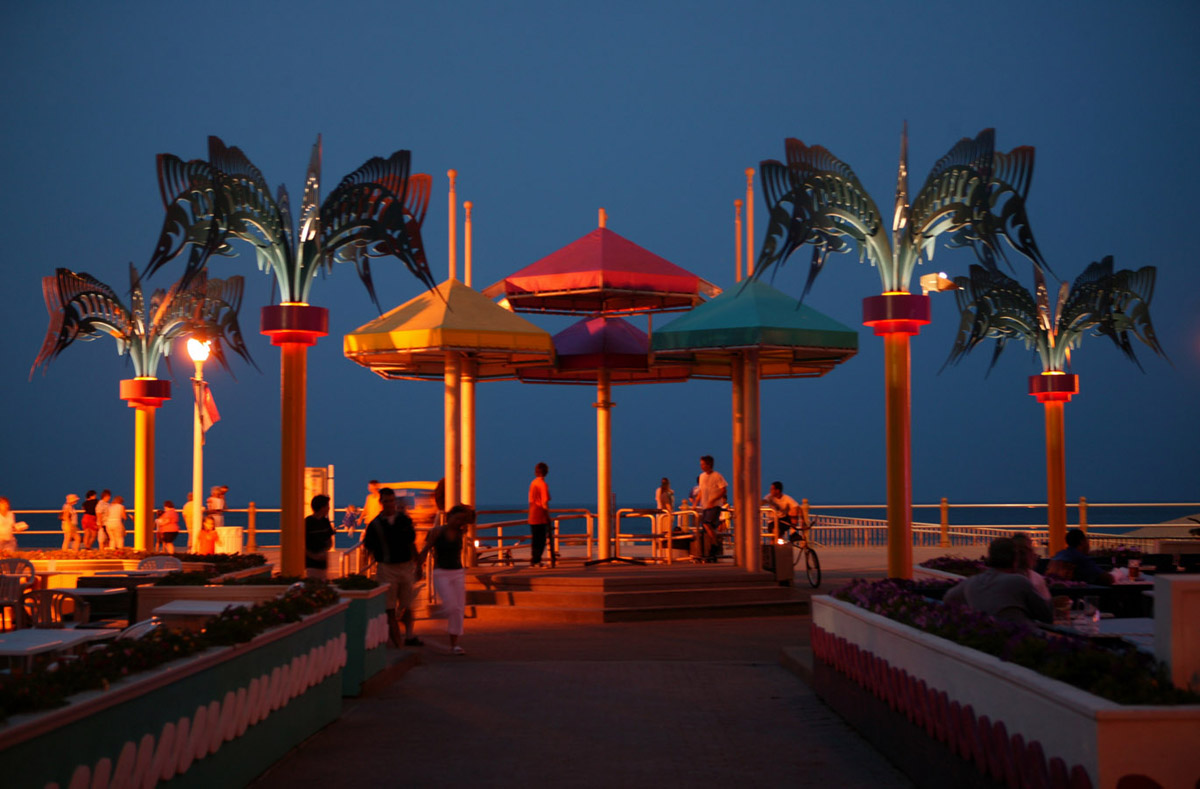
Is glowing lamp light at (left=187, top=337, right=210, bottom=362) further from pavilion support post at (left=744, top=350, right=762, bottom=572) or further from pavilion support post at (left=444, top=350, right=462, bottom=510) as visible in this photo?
pavilion support post at (left=744, top=350, right=762, bottom=572)

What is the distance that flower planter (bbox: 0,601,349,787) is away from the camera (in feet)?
15.5

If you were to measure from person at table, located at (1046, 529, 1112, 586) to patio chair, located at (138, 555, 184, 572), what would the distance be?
10.6 meters

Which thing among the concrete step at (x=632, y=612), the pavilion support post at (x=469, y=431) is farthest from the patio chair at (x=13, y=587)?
the pavilion support post at (x=469, y=431)

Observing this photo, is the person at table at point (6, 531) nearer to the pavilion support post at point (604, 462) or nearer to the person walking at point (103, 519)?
the person walking at point (103, 519)

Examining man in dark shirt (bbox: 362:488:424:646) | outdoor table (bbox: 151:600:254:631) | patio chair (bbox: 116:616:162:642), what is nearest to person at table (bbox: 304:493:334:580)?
man in dark shirt (bbox: 362:488:424:646)

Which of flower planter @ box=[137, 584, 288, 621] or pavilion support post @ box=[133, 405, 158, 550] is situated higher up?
pavilion support post @ box=[133, 405, 158, 550]

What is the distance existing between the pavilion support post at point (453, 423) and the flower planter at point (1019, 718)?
976cm

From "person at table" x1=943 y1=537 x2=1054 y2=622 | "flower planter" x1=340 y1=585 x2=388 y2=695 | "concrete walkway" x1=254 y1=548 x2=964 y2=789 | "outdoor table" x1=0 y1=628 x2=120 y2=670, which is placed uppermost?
"person at table" x1=943 y1=537 x2=1054 y2=622

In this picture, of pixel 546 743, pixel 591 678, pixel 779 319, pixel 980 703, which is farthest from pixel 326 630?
pixel 779 319

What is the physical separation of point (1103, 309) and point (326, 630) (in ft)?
50.9

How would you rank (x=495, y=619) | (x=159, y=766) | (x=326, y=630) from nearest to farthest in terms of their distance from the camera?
(x=159, y=766)
(x=326, y=630)
(x=495, y=619)

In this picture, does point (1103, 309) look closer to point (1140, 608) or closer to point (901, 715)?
point (1140, 608)

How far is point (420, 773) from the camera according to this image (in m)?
7.75

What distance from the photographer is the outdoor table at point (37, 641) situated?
7949 mm
